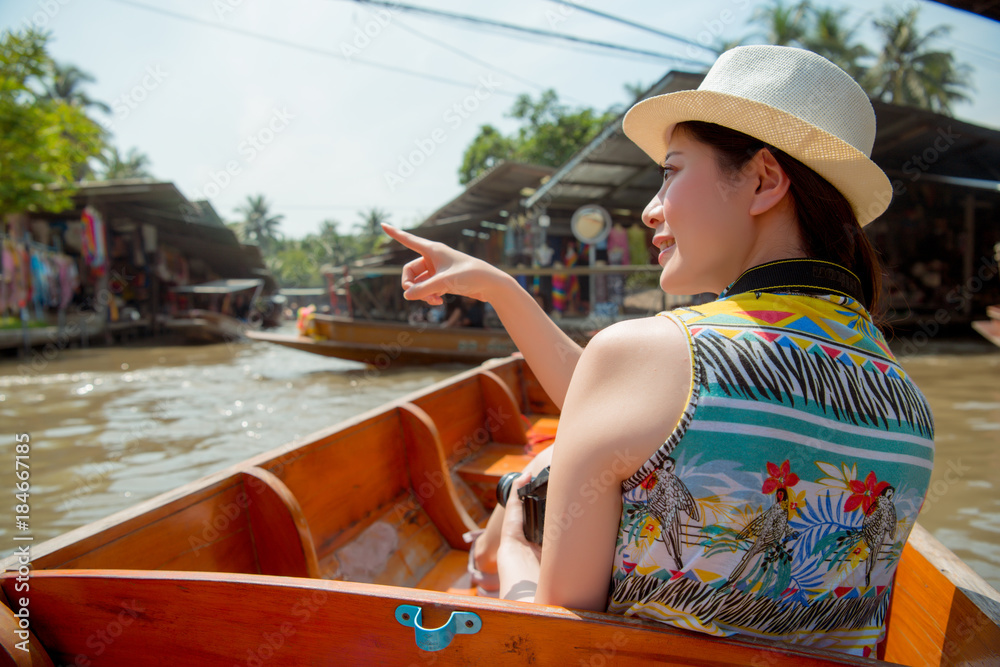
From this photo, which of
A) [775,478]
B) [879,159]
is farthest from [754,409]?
[879,159]

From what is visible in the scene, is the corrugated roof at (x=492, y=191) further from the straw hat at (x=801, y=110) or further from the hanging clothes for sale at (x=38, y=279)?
the straw hat at (x=801, y=110)

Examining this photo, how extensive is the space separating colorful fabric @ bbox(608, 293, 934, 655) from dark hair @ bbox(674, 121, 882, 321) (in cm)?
13

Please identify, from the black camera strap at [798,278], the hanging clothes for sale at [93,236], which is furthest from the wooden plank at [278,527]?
the hanging clothes for sale at [93,236]

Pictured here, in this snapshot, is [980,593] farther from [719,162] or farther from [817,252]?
[719,162]

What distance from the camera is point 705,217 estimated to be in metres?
0.95

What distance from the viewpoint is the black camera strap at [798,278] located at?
2.87ft

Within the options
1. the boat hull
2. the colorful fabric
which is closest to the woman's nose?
the colorful fabric

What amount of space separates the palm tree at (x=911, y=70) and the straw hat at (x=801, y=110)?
26642 mm

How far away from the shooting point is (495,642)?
0.97 m

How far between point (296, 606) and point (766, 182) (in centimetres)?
110

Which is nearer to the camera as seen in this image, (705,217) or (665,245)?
(705,217)

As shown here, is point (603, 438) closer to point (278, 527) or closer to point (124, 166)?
point (278, 527)

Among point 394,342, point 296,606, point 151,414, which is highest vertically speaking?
point 296,606

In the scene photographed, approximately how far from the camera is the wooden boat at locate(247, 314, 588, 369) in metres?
9.61
